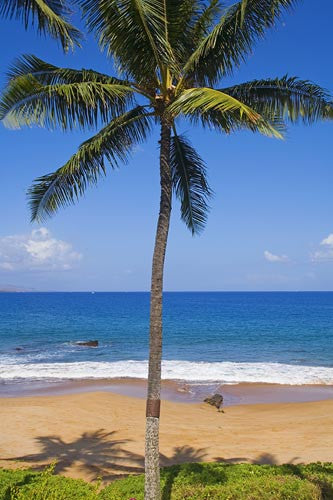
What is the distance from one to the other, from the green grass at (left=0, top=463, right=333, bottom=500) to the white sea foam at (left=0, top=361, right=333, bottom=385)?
15150 millimetres

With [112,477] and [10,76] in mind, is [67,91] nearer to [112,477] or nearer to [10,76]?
[10,76]

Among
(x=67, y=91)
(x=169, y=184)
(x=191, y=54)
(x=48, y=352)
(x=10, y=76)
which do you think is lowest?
(x=48, y=352)

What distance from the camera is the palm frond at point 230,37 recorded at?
6719mm

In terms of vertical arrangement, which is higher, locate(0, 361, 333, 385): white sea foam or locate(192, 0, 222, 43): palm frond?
locate(192, 0, 222, 43): palm frond

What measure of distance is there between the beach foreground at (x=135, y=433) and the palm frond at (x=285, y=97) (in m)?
7.43

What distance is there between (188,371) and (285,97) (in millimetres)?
20857

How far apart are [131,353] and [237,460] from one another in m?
25.4

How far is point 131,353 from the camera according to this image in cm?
3547

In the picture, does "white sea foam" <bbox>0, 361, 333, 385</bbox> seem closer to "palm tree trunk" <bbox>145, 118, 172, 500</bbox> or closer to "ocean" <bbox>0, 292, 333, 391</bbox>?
"ocean" <bbox>0, 292, 333, 391</bbox>

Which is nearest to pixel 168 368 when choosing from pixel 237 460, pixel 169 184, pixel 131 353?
pixel 131 353

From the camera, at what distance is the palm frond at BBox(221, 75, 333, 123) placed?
24.0ft

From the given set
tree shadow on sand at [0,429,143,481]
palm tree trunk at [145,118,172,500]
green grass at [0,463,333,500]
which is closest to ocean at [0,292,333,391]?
tree shadow on sand at [0,429,143,481]

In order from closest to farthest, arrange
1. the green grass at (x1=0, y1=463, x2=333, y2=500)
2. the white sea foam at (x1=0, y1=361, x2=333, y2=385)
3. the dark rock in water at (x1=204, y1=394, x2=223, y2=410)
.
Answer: the green grass at (x1=0, y1=463, x2=333, y2=500) → the dark rock in water at (x1=204, y1=394, x2=223, y2=410) → the white sea foam at (x1=0, y1=361, x2=333, y2=385)

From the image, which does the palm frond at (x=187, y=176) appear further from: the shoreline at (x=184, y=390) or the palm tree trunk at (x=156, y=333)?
the shoreline at (x=184, y=390)
